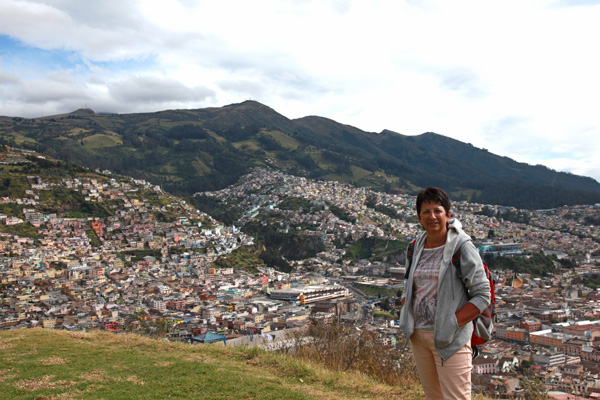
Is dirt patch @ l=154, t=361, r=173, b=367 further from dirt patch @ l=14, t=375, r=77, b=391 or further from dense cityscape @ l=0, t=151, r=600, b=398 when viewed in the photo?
dense cityscape @ l=0, t=151, r=600, b=398

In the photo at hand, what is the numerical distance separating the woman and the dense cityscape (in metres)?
4.42

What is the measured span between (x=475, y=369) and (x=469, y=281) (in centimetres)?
1240

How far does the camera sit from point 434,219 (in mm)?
2893

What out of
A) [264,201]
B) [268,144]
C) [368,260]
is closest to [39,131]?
[268,144]

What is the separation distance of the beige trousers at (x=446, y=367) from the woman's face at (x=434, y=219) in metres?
0.67

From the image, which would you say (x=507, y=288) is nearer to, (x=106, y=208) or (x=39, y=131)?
(x=106, y=208)

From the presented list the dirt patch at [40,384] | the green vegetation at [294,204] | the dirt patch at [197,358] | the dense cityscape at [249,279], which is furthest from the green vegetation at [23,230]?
the green vegetation at [294,204]

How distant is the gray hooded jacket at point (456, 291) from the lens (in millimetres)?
2613

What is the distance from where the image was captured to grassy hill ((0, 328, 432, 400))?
4.46 m

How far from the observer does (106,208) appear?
50.2 metres

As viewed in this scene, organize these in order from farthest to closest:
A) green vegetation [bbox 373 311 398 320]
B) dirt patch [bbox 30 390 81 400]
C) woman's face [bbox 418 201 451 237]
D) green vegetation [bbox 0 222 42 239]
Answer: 1. green vegetation [bbox 0 222 42 239]
2. green vegetation [bbox 373 311 398 320]
3. dirt patch [bbox 30 390 81 400]
4. woman's face [bbox 418 201 451 237]

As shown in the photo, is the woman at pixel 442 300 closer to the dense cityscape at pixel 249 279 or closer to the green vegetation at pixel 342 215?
the dense cityscape at pixel 249 279

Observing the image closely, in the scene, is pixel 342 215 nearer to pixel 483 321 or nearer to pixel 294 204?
pixel 294 204

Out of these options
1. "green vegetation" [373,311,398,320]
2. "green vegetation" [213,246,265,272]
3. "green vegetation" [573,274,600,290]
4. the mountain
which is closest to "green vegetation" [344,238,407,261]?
"green vegetation" [213,246,265,272]
